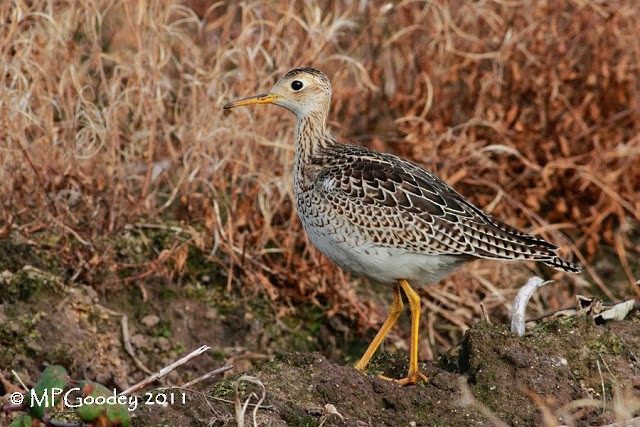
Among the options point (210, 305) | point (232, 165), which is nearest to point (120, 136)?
point (232, 165)

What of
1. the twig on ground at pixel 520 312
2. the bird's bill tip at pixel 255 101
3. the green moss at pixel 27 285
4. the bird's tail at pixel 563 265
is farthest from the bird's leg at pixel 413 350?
the green moss at pixel 27 285

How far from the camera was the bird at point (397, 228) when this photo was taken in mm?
5254

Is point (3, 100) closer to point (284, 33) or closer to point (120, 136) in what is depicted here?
point (120, 136)

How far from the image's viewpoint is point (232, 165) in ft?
22.7

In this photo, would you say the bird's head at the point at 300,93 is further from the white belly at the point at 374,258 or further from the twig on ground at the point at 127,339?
the twig on ground at the point at 127,339

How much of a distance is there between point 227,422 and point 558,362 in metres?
1.57

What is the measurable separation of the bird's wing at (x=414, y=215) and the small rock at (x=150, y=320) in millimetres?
1539

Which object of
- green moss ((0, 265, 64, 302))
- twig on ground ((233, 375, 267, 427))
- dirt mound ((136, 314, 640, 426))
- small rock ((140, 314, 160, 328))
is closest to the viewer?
twig on ground ((233, 375, 267, 427))

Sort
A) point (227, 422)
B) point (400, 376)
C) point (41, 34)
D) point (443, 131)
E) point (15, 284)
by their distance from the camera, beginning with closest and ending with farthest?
1. point (227, 422)
2. point (400, 376)
3. point (15, 284)
4. point (41, 34)
5. point (443, 131)

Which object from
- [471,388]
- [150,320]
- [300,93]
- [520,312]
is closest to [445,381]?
[471,388]

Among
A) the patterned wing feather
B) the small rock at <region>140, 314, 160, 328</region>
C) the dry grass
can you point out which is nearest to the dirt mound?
the patterned wing feather

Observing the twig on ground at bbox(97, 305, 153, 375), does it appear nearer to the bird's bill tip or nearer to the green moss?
the green moss

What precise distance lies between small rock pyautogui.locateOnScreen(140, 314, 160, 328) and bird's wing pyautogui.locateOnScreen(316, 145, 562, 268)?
1539 mm

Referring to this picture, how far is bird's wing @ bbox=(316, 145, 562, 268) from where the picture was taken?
Answer: 5250 mm
